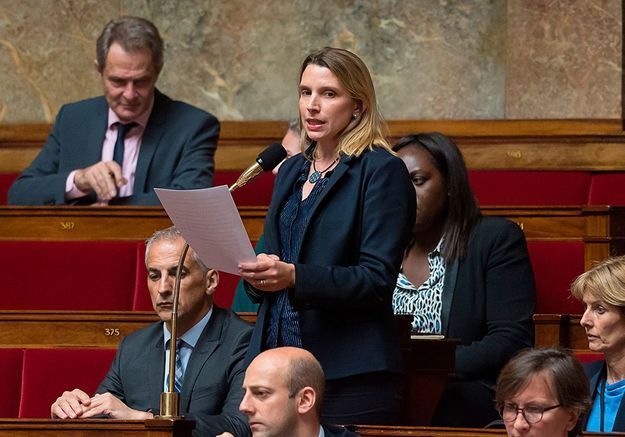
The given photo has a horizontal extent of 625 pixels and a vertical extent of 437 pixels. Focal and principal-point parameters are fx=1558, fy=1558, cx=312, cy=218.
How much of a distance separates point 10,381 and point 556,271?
145cm

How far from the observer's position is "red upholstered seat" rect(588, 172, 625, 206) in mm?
4793

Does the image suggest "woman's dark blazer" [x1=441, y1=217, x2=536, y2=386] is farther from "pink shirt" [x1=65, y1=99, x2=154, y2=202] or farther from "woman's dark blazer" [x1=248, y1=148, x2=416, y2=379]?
"pink shirt" [x1=65, y1=99, x2=154, y2=202]

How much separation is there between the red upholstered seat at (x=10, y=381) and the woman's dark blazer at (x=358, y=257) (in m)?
1.09

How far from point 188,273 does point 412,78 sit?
8.11ft

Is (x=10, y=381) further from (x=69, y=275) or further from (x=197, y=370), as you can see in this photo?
(x=197, y=370)

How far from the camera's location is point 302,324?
288 cm

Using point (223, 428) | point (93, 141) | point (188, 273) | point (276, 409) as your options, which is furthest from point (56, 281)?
point (276, 409)

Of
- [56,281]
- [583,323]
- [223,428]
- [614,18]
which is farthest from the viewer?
[614,18]

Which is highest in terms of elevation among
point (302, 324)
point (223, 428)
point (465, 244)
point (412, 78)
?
point (412, 78)

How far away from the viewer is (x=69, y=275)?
14.2 feet

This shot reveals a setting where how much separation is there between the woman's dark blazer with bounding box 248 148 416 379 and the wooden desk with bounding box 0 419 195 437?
280 millimetres

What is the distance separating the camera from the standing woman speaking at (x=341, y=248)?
280cm

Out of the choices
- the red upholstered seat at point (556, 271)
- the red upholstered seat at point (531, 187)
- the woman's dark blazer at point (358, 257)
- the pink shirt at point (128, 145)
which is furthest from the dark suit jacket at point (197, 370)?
the red upholstered seat at point (531, 187)

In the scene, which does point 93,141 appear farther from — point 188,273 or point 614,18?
point 614,18
